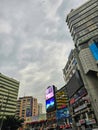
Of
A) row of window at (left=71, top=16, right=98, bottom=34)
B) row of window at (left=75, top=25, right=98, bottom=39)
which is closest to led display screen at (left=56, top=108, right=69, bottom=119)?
row of window at (left=75, top=25, right=98, bottom=39)

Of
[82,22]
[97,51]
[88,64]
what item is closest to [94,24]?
[82,22]

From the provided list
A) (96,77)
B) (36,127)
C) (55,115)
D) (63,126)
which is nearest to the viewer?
(96,77)

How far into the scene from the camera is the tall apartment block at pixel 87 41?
54000 mm

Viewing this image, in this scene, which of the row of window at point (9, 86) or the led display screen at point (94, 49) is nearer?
the led display screen at point (94, 49)

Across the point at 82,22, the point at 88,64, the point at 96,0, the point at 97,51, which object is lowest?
the point at 88,64

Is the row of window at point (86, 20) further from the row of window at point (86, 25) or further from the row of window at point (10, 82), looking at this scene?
the row of window at point (10, 82)

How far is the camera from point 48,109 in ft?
238

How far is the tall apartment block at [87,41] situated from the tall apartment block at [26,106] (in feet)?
345

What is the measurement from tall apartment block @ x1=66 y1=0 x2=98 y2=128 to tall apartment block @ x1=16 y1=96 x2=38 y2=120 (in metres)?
105

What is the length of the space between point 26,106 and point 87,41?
116820mm

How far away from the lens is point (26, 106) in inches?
6427

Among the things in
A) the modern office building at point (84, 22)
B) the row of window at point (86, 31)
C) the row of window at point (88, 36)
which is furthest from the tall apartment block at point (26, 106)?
the row of window at point (88, 36)

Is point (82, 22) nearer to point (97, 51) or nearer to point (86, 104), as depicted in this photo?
point (97, 51)

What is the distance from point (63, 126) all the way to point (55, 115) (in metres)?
8.36
